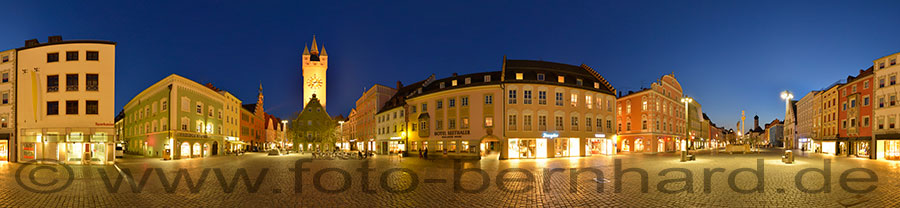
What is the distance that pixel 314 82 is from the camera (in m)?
118

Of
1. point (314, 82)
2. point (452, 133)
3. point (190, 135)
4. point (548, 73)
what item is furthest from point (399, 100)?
point (314, 82)

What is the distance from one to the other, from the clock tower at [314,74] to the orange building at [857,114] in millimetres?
101341

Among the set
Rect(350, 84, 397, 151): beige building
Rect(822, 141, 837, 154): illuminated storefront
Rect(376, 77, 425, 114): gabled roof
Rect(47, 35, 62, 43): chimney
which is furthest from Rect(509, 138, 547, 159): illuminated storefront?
Rect(822, 141, 837, 154): illuminated storefront

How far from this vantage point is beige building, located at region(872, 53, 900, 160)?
41.9 metres

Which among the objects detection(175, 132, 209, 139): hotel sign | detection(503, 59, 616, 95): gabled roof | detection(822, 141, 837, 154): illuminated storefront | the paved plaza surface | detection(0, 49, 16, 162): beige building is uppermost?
detection(503, 59, 616, 95): gabled roof

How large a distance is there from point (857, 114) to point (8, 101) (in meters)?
83.4

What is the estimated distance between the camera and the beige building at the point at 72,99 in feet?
104

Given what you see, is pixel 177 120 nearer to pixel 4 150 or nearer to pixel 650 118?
pixel 4 150

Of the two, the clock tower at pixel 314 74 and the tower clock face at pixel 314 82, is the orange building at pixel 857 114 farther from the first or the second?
the tower clock face at pixel 314 82

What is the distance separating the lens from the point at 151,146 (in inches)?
1829

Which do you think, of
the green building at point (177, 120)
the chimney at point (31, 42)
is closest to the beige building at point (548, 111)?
the green building at point (177, 120)

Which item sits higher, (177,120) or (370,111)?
(370,111)

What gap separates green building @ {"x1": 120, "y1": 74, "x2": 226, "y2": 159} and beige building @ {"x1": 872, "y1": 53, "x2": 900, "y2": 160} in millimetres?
69397

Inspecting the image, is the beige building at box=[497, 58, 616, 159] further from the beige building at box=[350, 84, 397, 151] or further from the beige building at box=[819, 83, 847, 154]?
the beige building at box=[819, 83, 847, 154]
